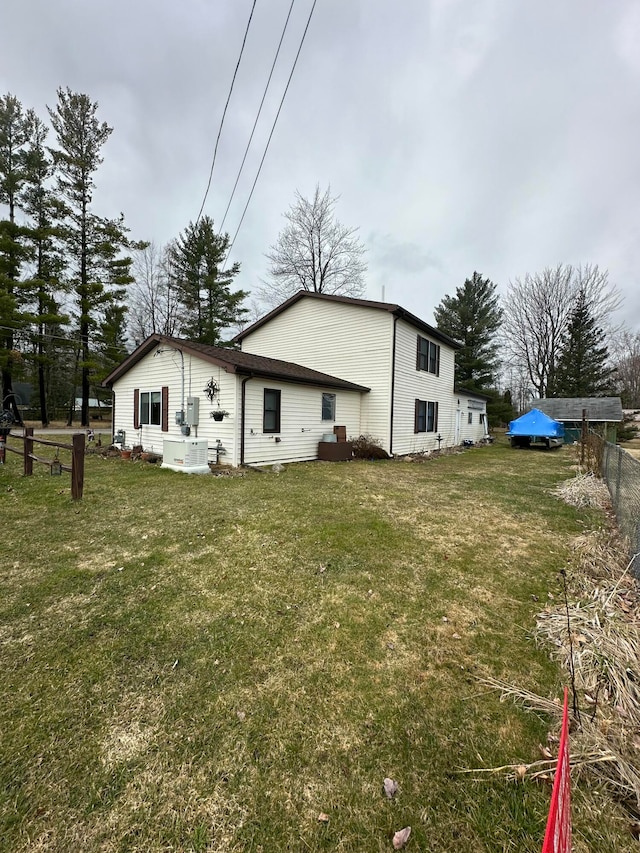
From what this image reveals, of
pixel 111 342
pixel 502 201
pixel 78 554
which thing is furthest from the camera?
pixel 111 342

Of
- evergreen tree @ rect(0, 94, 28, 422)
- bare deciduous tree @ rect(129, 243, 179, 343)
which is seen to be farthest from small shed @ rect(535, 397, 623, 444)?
evergreen tree @ rect(0, 94, 28, 422)

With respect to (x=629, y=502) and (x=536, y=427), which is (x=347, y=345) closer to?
(x=629, y=502)

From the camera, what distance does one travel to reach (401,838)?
1.49 meters

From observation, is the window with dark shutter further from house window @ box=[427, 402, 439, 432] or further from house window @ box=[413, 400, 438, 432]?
house window @ box=[427, 402, 439, 432]

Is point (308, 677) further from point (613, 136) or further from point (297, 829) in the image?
point (613, 136)

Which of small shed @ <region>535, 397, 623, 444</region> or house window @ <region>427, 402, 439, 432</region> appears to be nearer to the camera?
house window @ <region>427, 402, 439, 432</region>

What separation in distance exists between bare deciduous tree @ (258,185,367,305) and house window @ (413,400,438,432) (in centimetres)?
1283

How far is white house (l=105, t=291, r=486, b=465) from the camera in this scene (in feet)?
33.9

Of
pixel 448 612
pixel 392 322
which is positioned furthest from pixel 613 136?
pixel 448 612

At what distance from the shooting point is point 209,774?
69.1 inches

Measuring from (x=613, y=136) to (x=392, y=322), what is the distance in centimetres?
972

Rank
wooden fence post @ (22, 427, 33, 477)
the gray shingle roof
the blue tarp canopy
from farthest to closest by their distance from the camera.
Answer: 1. the gray shingle roof
2. the blue tarp canopy
3. wooden fence post @ (22, 427, 33, 477)

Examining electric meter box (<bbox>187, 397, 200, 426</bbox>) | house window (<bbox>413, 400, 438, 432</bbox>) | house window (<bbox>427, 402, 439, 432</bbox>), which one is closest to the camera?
electric meter box (<bbox>187, 397, 200, 426</bbox>)

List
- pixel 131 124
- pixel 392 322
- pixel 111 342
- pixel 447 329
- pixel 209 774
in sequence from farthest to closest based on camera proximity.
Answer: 1. pixel 447 329
2. pixel 111 342
3. pixel 392 322
4. pixel 131 124
5. pixel 209 774
